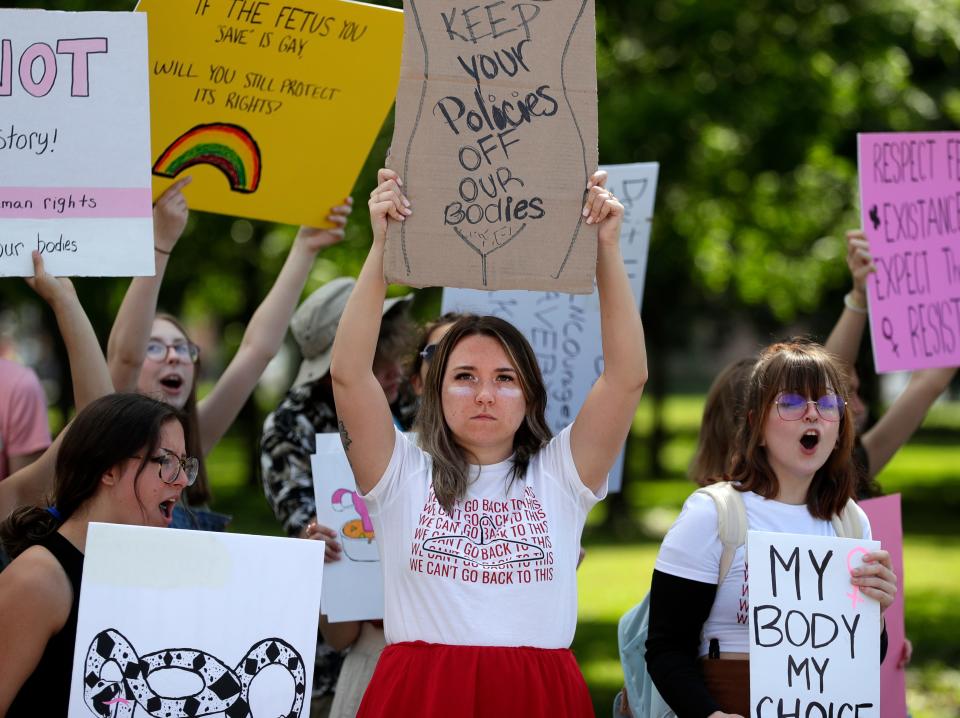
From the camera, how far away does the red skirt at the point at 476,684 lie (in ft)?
9.87

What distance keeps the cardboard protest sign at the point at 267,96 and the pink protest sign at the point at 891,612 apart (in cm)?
203

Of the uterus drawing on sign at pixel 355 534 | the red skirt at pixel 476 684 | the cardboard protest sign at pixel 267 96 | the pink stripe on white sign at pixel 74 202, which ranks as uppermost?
the cardboard protest sign at pixel 267 96

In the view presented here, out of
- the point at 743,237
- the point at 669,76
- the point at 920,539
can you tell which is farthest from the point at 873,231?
the point at 920,539

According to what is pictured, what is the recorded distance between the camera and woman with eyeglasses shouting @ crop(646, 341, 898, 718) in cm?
321

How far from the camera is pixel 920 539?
15516 millimetres

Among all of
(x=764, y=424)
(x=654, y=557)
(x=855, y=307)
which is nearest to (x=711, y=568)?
(x=764, y=424)

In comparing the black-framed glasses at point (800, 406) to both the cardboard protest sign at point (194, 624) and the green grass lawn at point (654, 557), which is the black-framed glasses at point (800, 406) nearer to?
the cardboard protest sign at point (194, 624)

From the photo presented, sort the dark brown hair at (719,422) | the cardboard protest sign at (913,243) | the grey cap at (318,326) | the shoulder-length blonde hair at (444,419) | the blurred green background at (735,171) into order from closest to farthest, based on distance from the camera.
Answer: the shoulder-length blonde hair at (444,419)
the dark brown hair at (719,422)
the cardboard protest sign at (913,243)
the grey cap at (318,326)
the blurred green background at (735,171)

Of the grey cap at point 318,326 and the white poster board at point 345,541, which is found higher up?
the grey cap at point 318,326

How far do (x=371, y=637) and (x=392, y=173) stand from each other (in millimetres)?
1649

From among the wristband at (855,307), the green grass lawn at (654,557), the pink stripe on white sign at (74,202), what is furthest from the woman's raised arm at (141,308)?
the green grass lawn at (654,557)

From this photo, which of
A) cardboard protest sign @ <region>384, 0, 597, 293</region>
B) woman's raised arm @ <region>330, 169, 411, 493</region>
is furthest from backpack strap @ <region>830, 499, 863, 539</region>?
woman's raised arm @ <region>330, 169, 411, 493</region>

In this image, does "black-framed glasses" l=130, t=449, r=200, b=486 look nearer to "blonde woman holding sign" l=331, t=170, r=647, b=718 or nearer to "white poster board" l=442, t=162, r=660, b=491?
"blonde woman holding sign" l=331, t=170, r=647, b=718

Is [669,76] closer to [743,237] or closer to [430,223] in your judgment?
[743,237]
